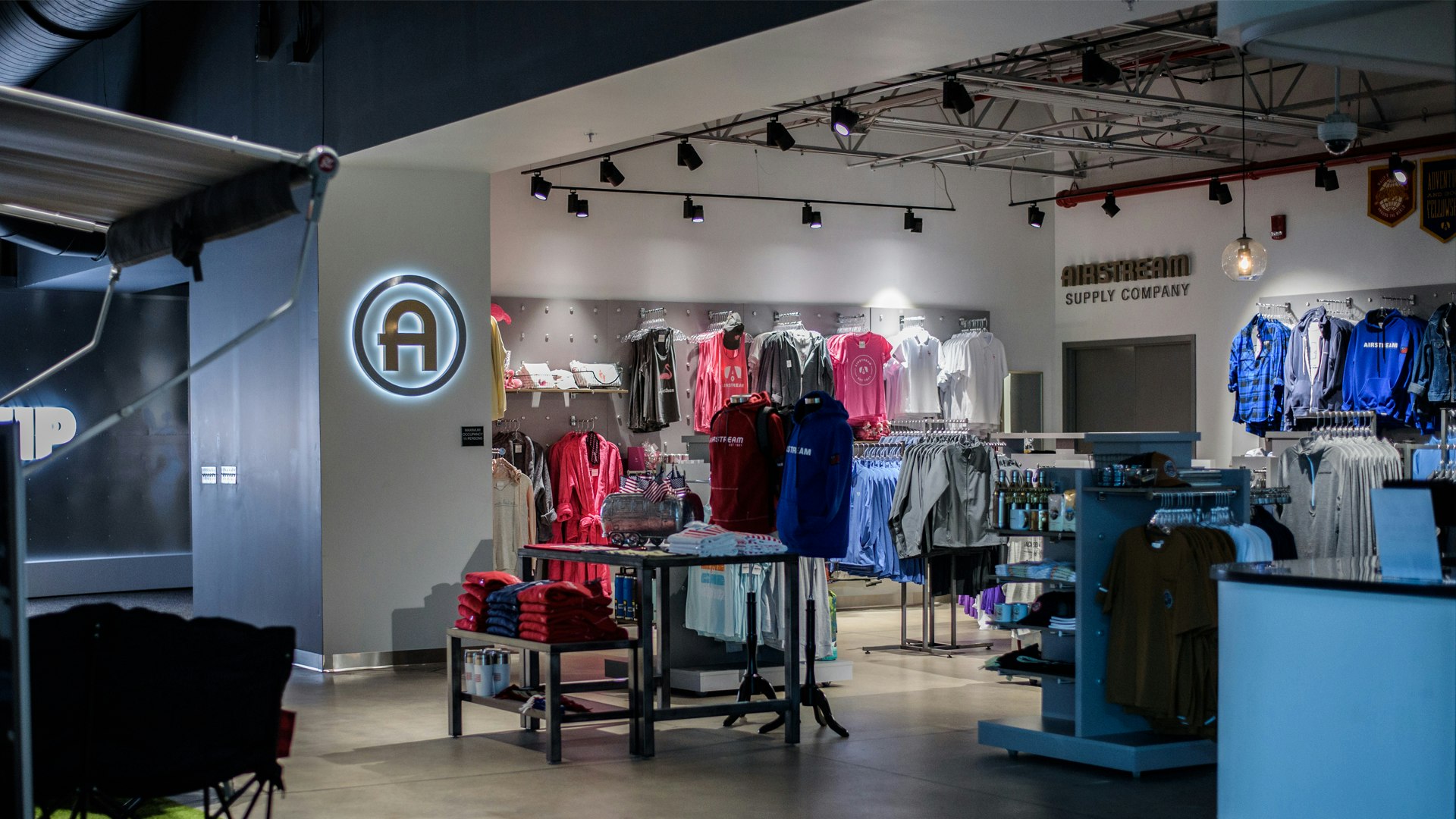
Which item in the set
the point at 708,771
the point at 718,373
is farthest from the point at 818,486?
the point at 718,373

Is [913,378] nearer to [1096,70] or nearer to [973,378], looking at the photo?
[973,378]

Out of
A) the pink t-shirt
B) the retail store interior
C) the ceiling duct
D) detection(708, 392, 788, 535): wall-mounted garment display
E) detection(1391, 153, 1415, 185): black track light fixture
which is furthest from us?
the pink t-shirt

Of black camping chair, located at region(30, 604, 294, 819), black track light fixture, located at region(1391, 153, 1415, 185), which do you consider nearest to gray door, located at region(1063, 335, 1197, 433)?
black track light fixture, located at region(1391, 153, 1415, 185)

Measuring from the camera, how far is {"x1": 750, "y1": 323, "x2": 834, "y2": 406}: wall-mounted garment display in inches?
486

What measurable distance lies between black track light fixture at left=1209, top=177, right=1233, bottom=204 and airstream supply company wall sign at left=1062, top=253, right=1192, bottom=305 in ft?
3.09

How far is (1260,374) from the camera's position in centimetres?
1234

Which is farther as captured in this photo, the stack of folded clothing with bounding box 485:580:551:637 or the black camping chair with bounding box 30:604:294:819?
the stack of folded clothing with bounding box 485:580:551:637

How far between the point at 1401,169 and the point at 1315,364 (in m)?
1.64

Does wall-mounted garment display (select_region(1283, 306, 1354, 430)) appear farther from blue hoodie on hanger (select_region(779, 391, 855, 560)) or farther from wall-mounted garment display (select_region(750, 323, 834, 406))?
blue hoodie on hanger (select_region(779, 391, 855, 560))

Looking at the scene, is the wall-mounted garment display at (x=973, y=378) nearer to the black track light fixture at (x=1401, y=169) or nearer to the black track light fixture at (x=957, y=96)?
the black track light fixture at (x=1401, y=169)

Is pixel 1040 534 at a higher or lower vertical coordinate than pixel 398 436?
lower

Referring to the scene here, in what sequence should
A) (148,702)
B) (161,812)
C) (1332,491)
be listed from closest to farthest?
(148,702) → (161,812) → (1332,491)

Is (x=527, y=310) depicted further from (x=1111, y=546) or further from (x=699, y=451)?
(x=1111, y=546)

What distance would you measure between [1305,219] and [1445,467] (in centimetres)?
424
